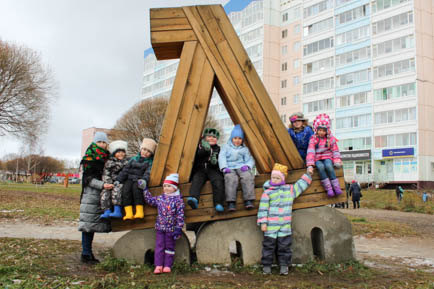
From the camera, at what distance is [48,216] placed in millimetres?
13211

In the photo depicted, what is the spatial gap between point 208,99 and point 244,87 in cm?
68

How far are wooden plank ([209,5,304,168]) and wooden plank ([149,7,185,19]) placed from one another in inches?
23.1

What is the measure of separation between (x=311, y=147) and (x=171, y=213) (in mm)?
2597

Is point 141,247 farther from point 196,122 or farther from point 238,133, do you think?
point 238,133

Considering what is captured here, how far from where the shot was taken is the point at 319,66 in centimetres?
4725

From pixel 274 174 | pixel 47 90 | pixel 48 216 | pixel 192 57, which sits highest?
pixel 47 90

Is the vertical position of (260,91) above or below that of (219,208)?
above

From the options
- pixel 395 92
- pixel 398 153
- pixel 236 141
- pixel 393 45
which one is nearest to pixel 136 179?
pixel 236 141

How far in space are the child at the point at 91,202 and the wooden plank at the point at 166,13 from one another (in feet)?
8.51

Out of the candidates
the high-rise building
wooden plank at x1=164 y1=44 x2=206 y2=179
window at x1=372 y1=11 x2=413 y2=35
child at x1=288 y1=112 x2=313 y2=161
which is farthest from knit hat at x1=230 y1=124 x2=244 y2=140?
window at x1=372 y1=11 x2=413 y2=35

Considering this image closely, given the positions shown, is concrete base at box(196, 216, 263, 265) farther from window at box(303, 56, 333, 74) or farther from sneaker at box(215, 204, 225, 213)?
window at box(303, 56, 333, 74)

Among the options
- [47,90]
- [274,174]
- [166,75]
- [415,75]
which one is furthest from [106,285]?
[166,75]

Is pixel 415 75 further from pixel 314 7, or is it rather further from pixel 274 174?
pixel 274 174

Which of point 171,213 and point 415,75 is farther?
point 415,75
